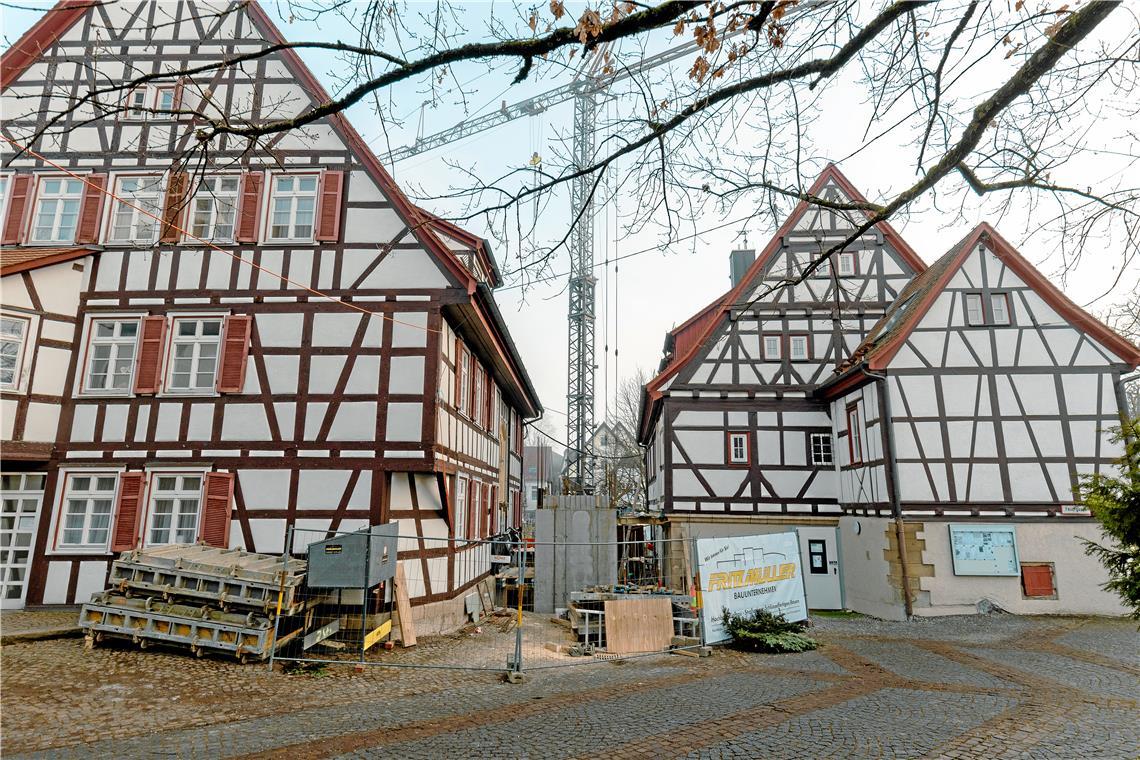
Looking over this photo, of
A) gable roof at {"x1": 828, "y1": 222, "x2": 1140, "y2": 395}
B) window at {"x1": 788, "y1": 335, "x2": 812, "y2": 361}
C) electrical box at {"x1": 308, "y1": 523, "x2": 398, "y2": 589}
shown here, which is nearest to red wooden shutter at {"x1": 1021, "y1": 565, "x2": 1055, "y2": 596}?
gable roof at {"x1": 828, "y1": 222, "x2": 1140, "y2": 395}

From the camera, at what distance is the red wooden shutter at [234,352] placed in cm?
1232

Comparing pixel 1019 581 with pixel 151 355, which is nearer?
pixel 151 355

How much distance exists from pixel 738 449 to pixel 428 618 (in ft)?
36.5

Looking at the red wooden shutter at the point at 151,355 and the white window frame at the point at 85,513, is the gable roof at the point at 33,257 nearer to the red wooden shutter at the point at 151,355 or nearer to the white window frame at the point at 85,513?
the red wooden shutter at the point at 151,355

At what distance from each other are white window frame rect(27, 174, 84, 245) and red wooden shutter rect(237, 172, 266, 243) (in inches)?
138

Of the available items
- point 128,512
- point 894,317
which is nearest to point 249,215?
point 128,512

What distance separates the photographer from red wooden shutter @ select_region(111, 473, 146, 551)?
38.9 feet

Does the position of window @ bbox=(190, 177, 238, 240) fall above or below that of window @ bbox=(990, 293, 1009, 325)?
above

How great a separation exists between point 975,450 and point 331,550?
15.3 m

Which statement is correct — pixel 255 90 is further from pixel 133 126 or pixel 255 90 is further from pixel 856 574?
pixel 856 574

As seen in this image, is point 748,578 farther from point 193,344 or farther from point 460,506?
point 193,344

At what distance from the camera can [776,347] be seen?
20.2 meters

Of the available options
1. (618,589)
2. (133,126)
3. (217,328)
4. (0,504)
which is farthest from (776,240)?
(0,504)

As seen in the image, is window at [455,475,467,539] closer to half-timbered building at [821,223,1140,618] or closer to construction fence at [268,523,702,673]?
construction fence at [268,523,702,673]
